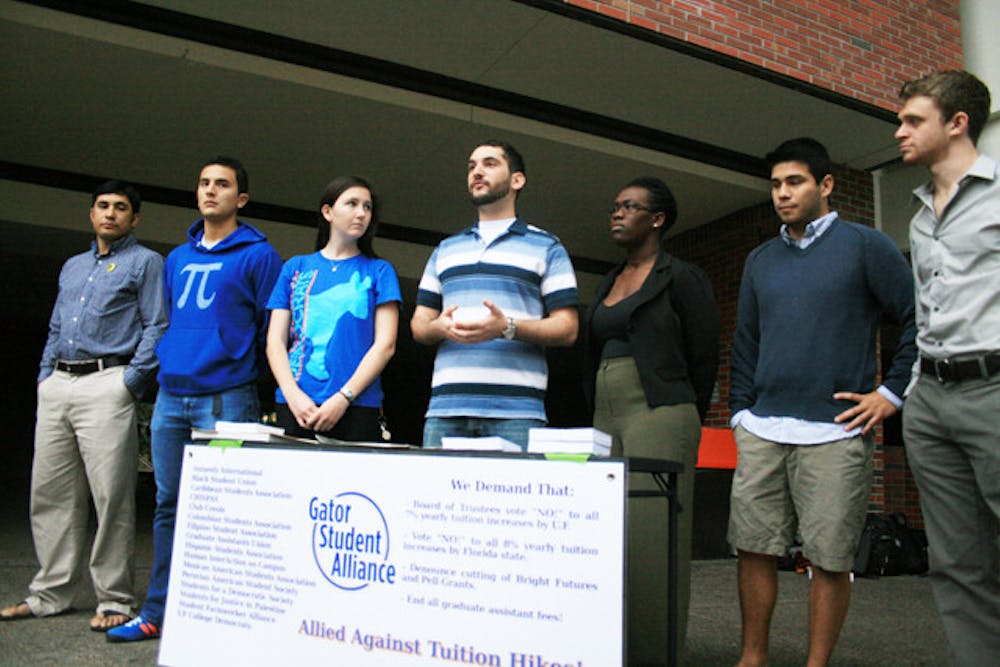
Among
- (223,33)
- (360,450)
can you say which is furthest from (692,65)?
(360,450)

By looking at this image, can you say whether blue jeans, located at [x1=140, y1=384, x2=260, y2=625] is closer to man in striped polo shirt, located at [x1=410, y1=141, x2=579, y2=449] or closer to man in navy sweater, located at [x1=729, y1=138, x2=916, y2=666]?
man in striped polo shirt, located at [x1=410, y1=141, x2=579, y2=449]

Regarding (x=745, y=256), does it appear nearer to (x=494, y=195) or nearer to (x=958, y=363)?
(x=494, y=195)

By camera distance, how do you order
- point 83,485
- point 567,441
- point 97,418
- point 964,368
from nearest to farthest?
point 567,441 < point 964,368 < point 97,418 < point 83,485

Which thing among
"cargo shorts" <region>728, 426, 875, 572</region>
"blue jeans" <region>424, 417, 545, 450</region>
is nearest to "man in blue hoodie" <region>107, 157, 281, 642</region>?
"blue jeans" <region>424, 417, 545, 450</region>

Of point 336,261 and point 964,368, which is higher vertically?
point 336,261

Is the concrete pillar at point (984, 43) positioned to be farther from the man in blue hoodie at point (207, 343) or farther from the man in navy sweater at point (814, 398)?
the man in blue hoodie at point (207, 343)

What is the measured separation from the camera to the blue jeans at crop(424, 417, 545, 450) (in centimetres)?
261

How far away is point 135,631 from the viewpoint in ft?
9.80

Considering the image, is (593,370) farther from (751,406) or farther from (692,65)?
(692,65)

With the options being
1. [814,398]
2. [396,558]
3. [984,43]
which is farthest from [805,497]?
[984,43]

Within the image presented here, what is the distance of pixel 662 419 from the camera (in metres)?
2.64

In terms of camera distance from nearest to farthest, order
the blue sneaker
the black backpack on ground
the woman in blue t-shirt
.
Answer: the woman in blue t-shirt < the blue sneaker < the black backpack on ground

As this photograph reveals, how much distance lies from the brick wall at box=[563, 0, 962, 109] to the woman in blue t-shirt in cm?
238

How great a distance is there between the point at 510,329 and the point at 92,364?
201 centimetres
